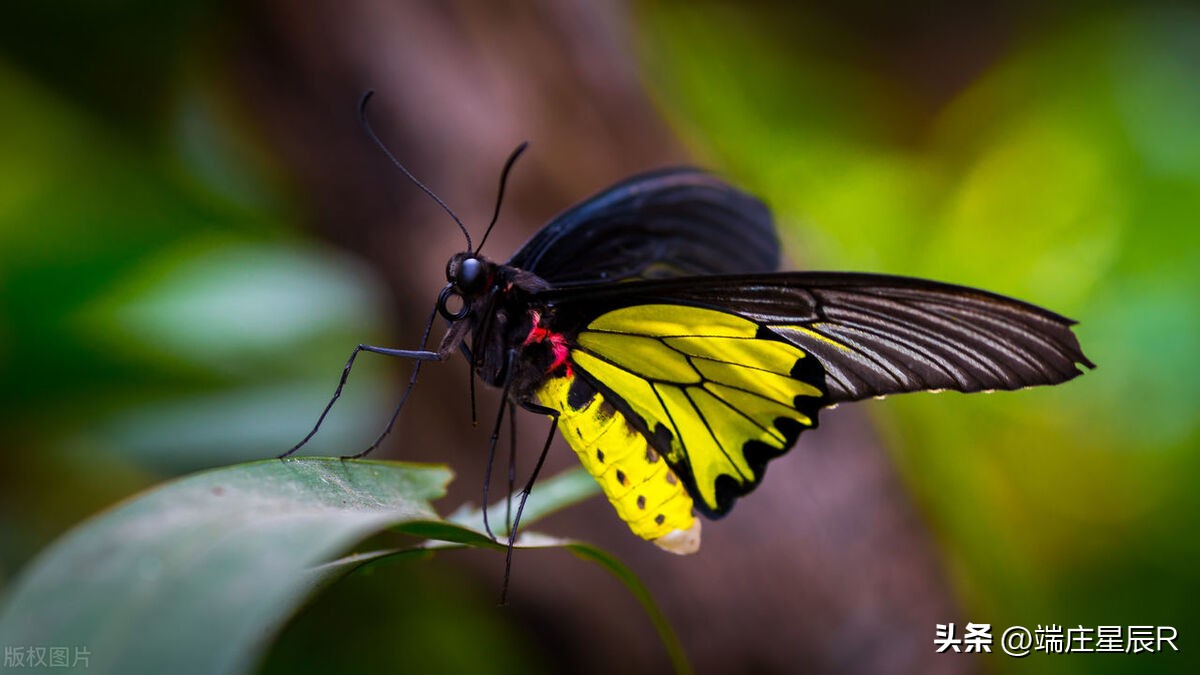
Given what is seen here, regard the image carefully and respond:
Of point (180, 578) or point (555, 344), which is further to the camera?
point (555, 344)

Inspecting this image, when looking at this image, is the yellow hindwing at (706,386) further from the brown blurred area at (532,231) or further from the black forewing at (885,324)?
the brown blurred area at (532,231)

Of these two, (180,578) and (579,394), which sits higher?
(579,394)

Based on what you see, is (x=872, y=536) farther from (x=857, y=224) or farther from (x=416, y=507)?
(x=416, y=507)

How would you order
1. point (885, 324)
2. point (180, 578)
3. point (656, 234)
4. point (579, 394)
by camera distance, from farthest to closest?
point (656, 234), point (579, 394), point (885, 324), point (180, 578)

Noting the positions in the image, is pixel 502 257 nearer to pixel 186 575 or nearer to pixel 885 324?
pixel 885 324

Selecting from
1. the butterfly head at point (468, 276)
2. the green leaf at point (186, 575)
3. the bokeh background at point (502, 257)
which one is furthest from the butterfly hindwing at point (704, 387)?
the bokeh background at point (502, 257)

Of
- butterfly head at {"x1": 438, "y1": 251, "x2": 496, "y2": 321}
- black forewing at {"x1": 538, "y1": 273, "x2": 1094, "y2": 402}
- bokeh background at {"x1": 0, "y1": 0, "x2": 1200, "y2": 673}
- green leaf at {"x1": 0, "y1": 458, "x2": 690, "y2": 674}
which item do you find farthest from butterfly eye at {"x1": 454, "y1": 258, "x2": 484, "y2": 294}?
bokeh background at {"x1": 0, "y1": 0, "x2": 1200, "y2": 673}

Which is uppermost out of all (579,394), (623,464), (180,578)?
(579,394)

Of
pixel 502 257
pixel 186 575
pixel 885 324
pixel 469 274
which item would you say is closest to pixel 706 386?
pixel 885 324

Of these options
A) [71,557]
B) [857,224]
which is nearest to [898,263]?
[857,224]
